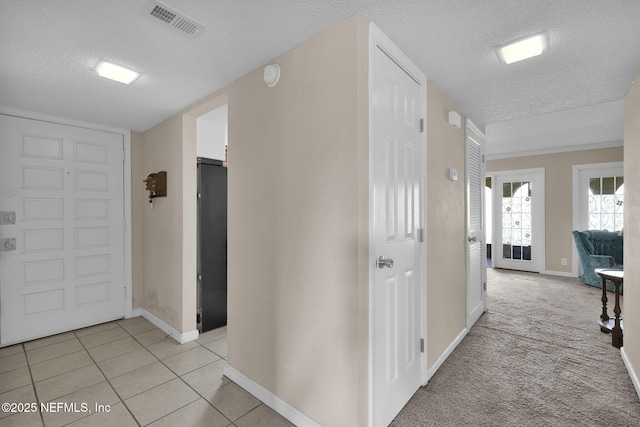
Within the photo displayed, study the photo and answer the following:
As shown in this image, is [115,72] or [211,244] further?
[211,244]

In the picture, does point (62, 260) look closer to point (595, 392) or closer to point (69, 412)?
point (69, 412)

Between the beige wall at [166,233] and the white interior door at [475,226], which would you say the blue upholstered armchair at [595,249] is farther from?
the beige wall at [166,233]

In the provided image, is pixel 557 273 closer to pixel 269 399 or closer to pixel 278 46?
pixel 269 399

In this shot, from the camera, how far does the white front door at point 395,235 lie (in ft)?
5.26

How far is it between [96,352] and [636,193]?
4.56m

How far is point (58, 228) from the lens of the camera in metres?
3.12

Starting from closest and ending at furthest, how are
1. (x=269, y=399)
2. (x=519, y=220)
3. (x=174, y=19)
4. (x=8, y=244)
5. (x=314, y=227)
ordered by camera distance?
1. (x=174, y=19)
2. (x=314, y=227)
3. (x=269, y=399)
4. (x=8, y=244)
5. (x=519, y=220)

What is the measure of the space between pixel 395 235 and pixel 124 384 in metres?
2.28

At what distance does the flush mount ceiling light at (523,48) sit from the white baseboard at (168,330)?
347 centimetres

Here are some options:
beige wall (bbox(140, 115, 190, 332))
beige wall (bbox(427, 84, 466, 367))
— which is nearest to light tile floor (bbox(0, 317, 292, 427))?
beige wall (bbox(140, 115, 190, 332))

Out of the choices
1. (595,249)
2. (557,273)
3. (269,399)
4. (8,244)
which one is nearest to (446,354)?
(269,399)

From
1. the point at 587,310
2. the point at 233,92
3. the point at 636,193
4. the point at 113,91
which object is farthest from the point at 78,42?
the point at 587,310

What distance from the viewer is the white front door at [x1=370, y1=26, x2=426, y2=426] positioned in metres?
1.60

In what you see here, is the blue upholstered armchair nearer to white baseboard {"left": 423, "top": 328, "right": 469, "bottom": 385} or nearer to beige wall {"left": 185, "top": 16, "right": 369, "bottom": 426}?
white baseboard {"left": 423, "top": 328, "right": 469, "bottom": 385}
